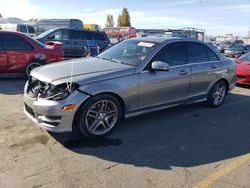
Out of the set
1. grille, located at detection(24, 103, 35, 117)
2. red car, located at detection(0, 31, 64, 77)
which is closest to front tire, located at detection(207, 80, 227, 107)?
grille, located at detection(24, 103, 35, 117)

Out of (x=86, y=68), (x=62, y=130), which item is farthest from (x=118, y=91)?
(x=62, y=130)

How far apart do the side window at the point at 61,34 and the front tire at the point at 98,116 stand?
10494 mm

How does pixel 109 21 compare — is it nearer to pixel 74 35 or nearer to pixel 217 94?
pixel 74 35

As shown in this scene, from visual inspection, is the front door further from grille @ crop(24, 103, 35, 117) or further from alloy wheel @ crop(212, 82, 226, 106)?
grille @ crop(24, 103, 35, 117)

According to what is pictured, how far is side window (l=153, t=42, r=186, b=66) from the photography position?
5.11m

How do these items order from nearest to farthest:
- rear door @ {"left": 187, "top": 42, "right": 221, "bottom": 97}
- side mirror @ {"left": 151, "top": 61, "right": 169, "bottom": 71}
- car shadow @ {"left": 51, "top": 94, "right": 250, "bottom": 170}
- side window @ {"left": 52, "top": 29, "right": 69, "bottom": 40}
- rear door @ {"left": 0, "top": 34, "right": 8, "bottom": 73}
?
car shadow @ {"left": 51, "top": 94, "right": 250, "bottom": 170} < side mirror @ {"left": 151, "top": 61, "right": 169, "bottom": 71} < rear door @ {"left": 187, "top": 42, "right": 221, "bottom": 97} < rear door @ {"left": 0, "top": 34, "right": 8, "bottom": 73} < side window @ {"left": 52, "top": 29, "right": 69, "bottom": 40}

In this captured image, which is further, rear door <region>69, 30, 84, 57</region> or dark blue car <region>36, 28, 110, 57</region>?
rear door <region>69, 30, 84, 57</region>

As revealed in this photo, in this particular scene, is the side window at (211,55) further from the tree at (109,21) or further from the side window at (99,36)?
the tree at (109,21)

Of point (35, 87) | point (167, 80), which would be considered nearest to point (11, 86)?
point (35, 87)

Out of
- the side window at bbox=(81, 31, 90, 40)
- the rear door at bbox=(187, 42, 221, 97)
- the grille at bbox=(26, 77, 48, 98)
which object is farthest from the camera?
the side window at bbox=(81, 31, 90, 40)

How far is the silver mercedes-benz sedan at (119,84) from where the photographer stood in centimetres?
403

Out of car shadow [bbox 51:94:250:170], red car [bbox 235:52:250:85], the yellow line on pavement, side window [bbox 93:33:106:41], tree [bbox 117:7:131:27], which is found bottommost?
the yellow line on pavement

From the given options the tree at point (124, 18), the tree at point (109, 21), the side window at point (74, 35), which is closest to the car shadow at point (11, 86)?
the side window at point (74, 35)

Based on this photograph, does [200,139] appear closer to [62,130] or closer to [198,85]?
A: [198,85]
